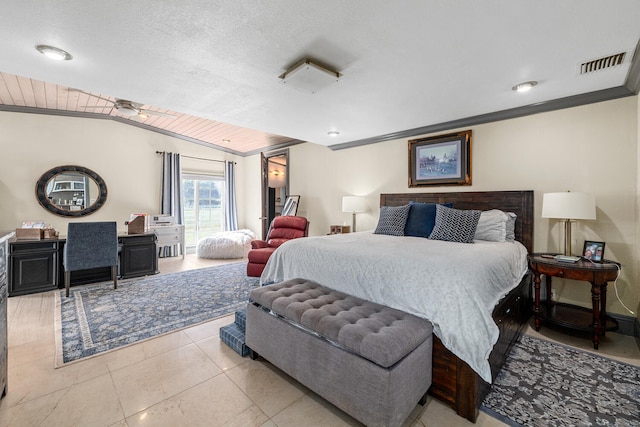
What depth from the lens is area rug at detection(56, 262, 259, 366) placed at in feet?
8.16

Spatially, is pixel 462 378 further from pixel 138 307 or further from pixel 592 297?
pixel 138 307

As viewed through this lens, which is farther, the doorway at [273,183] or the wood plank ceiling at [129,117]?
the doorway at [273,183]

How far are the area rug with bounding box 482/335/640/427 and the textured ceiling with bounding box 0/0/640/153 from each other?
2.39 meters

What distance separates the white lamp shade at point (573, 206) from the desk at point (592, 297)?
1.41ft

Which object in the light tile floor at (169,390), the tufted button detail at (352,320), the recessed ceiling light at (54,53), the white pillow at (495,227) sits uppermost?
the recessed ceiling light at (54,53)

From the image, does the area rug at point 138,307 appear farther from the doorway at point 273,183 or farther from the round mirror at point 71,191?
the doorway at point 273,183

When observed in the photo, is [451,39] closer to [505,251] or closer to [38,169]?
[505,251]

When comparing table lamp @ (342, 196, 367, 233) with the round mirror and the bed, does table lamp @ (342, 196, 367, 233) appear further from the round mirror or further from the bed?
the round mirror

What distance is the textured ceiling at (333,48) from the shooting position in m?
1.63

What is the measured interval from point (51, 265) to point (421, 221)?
16.9 feet

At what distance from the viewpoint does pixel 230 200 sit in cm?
743

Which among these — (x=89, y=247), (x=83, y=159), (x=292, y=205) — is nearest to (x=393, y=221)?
(x=292, y=205)

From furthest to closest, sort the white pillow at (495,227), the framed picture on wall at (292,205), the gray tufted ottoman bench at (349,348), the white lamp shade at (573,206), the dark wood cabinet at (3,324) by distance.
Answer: the framed picture on wall at (292,205) → the white pillow at (495,227) → the white lamp shade at (573,206) → the dark wood cabinet at (3,324) → the gray tufted ottoman bench at (349,348)

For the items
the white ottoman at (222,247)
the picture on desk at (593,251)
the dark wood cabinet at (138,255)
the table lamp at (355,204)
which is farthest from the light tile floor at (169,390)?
the white ottoman at (222,247)
